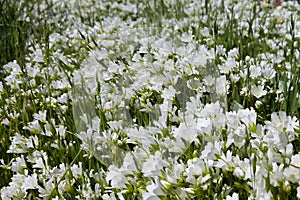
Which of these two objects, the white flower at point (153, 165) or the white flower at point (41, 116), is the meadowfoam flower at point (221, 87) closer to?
the white flower at point (153, 165)

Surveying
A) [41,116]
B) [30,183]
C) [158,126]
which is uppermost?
[158,126]

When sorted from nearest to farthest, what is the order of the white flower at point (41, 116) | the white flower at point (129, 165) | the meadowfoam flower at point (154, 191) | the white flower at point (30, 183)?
the meadowfoam flower at point (154, 191) < the white flower at point (129, 165) < the white flower at point (30, 183) < the white flower at point (41, 116)

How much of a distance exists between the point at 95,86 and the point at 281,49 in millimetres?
1584

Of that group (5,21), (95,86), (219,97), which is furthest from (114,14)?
(219,97)

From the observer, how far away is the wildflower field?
1479mm

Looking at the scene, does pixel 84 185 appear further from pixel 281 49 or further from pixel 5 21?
pixel 5 21

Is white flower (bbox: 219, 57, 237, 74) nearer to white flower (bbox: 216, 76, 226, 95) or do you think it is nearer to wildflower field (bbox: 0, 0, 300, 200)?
wildflower field (bbox: 0, 0, 300, 200)

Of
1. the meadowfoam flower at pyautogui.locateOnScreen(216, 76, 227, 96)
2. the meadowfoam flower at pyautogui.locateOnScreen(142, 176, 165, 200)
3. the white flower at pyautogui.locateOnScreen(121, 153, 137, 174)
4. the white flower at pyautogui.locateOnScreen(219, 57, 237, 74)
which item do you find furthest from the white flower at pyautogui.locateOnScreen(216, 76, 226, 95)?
the meadowfoam flower at pyautogui.locateOnScreen(142, 176, 165, 200)

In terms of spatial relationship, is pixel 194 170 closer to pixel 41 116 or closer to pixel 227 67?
pixel 227 67

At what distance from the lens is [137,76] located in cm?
259

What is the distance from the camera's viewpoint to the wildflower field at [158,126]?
1.48 m

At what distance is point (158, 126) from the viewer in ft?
6.02

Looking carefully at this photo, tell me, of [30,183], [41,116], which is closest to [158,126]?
[30,183]

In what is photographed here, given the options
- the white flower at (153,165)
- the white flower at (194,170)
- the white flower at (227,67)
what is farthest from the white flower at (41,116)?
the white flower at (194,170)
